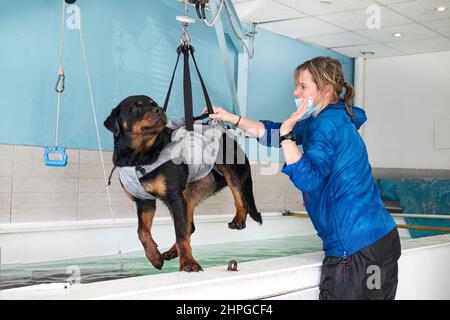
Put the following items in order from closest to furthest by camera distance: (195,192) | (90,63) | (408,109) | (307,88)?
1. (307,88)
2. (195,192)
3. (90,63)
4. (408,109)

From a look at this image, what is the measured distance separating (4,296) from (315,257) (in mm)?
1223

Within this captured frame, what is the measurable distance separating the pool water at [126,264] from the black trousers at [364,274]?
39cm

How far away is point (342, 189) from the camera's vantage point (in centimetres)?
202

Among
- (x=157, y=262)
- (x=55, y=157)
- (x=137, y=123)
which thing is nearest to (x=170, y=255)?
(x=157, y=262)

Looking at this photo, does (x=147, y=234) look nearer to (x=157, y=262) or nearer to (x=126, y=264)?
(x=157, y=262)

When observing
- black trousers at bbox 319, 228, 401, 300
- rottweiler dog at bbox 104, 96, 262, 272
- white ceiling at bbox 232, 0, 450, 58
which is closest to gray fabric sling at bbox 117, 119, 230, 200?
rottweiler dog at bbox 104, 96, 262, 272

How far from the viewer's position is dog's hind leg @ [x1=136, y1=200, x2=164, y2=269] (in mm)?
2012

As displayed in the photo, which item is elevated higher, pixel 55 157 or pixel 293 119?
pixel 293 119

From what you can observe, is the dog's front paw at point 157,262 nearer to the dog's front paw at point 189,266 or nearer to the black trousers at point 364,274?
the dog's front paw at point 189,266

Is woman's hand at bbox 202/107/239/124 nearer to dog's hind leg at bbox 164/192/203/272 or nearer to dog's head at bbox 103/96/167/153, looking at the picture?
dog's head at bbox 103/96/167/153

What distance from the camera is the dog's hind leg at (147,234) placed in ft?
6.60

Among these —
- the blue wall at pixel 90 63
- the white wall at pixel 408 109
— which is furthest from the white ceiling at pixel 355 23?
the blue wall at pixel 90 63

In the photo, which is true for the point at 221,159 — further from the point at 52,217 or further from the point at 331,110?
the point at 52,217

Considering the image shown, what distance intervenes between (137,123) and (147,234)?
1.28 ft
